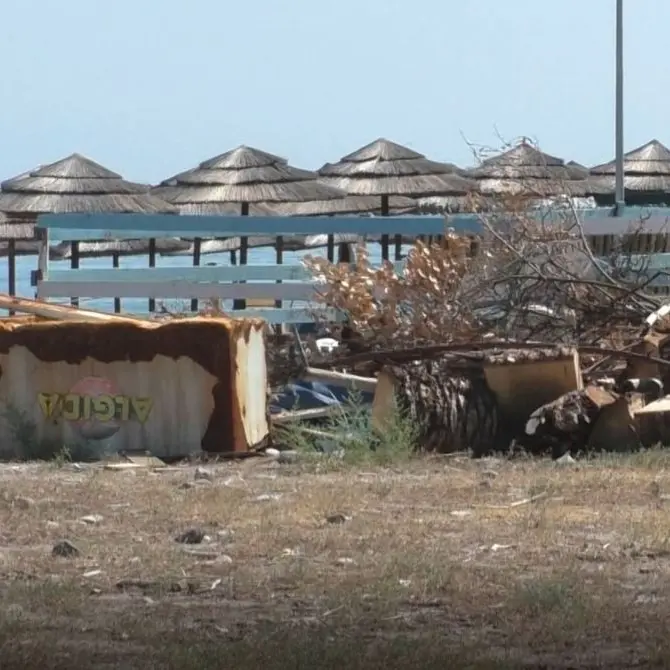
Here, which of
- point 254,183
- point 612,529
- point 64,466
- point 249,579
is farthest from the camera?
point 254,183

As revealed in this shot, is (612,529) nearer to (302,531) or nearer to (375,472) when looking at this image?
(302,531)

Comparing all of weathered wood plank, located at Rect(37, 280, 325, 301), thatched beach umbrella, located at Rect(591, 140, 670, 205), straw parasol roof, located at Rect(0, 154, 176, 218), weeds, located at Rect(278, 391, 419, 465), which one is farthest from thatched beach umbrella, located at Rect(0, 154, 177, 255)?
weeds, located at Rect(278, 391, 419, 465)

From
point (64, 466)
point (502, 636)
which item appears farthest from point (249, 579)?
point (64, 466)

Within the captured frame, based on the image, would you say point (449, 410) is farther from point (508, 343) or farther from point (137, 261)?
point (137, 261)

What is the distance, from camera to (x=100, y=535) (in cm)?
693

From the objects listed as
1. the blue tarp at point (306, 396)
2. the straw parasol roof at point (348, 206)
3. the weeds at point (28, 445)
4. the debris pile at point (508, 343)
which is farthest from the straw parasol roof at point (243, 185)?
the weeds at point (28, 445)

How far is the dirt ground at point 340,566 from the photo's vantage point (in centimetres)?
485

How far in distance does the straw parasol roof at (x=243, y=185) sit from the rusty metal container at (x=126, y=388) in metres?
15.2

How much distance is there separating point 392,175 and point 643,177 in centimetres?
531

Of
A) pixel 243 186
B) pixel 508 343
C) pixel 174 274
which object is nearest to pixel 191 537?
pixel 508 343

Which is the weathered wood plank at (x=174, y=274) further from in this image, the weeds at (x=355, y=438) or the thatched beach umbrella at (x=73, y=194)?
the thatched beach umbrella at (x=73, y=194)

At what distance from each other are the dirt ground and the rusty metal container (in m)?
0.54

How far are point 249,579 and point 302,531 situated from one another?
39.1 inches

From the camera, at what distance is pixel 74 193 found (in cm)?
2447
